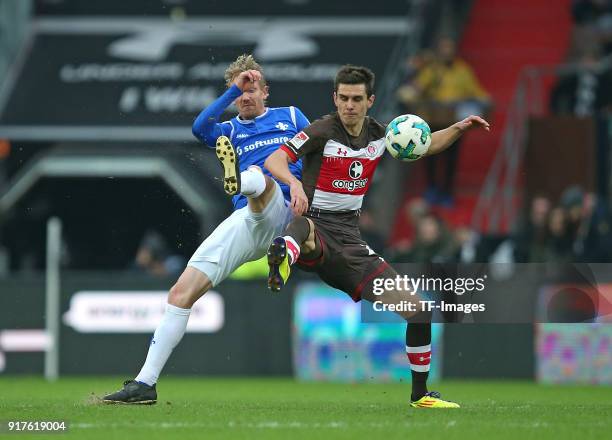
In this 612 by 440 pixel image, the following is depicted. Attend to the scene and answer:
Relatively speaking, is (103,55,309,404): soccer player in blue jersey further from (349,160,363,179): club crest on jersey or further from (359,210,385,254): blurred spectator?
(359,210,385,254): blurred spectator

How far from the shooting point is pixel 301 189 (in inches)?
382

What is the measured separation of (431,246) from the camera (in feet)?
52.0

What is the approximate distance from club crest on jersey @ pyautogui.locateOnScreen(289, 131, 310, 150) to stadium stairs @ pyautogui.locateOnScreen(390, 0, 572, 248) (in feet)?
30.3

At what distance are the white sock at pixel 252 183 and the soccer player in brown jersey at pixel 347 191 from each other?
0.10m

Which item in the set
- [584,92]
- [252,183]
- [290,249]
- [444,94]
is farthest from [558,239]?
[290,249]

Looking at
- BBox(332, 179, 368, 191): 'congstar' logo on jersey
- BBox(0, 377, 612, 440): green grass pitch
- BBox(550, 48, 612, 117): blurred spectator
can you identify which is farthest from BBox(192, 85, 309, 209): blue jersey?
BBox(550, 48, 612, 117): blurred spectator

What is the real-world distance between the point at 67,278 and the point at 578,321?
5.69 meters

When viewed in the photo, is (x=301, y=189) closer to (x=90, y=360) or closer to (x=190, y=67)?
(x=90, y=360)

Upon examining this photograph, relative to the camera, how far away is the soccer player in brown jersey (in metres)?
10.0

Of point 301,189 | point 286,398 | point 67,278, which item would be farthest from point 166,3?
point 301,189

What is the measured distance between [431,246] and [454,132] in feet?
18.7

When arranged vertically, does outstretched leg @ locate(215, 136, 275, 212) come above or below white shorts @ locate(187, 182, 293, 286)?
above

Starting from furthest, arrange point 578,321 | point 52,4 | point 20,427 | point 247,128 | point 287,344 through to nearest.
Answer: point 52,4, point 287,344, point 578,321, point 247,128, point 20,427

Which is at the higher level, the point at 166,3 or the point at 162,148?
the point at 166,3
